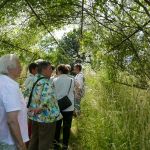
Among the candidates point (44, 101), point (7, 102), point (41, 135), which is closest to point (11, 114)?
A: point (7, 102)

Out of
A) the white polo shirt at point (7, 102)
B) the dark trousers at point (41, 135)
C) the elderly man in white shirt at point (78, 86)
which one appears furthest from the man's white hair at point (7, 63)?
the elderly man in white shirt at point (78, 86)

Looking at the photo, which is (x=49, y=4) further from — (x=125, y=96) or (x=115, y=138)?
(x=115, y=138)

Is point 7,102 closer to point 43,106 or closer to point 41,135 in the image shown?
Result: point 43,106

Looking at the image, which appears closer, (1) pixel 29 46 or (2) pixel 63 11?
(2) pixel 63 11

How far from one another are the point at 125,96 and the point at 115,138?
0.69m

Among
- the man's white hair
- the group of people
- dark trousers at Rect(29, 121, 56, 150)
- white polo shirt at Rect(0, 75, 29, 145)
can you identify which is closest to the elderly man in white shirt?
the group of people

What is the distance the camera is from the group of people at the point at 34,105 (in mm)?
4293

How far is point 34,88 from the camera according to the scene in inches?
250

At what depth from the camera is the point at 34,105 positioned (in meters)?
6.37

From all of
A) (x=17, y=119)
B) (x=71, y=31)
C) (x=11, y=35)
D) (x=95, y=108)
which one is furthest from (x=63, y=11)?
(x=17, y=119)

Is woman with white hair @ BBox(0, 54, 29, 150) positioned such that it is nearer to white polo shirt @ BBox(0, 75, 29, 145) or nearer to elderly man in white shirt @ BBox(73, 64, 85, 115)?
white polo shirt @ BBox(0, 75, 29, 145)

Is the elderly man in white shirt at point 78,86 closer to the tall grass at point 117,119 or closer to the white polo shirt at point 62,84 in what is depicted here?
the tall grass at point 117,119

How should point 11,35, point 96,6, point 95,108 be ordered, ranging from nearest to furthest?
point 95,108
point 96,6
point 11,35

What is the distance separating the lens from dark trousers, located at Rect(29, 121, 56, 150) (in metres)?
A: 6.57
